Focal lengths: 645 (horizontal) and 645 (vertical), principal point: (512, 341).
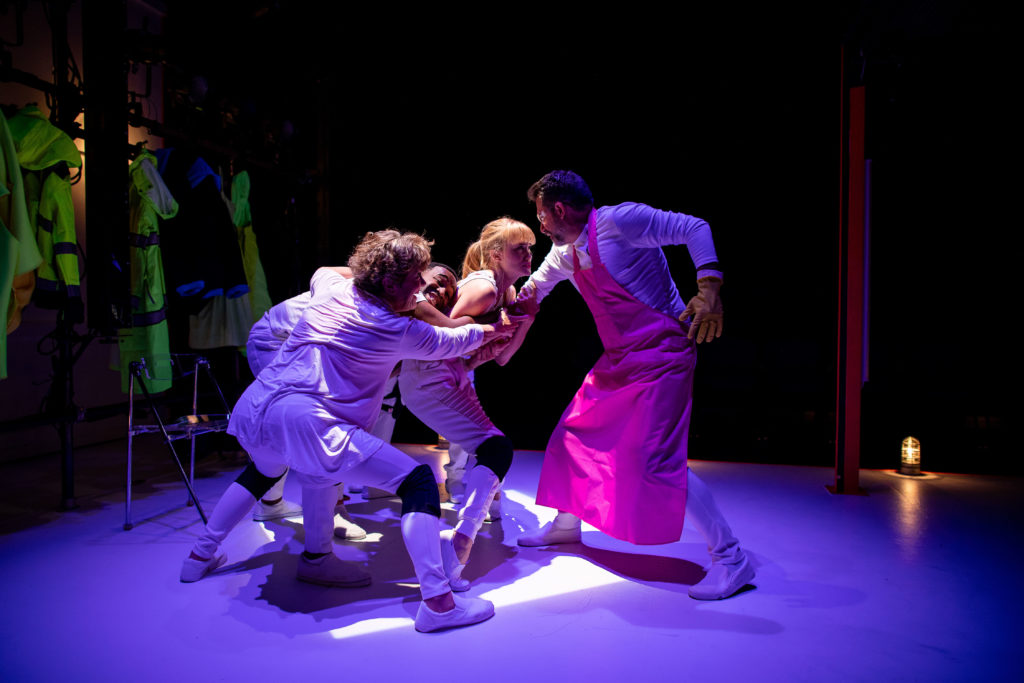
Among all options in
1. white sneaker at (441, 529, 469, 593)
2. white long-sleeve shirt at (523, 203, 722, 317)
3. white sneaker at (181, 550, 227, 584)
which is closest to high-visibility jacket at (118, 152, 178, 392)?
white sneaker at (181, 550, 227, 584)

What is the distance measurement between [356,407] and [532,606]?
3.02ft

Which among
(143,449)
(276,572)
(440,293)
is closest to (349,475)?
(276,572)

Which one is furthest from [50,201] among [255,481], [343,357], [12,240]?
[343,357]

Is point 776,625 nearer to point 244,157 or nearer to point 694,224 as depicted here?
point 694,224

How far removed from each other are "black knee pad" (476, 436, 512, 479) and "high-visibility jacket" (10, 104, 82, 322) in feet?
7.85

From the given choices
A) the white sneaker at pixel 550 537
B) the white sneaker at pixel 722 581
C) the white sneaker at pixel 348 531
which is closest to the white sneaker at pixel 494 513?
the white sneaker at pixel 550 537

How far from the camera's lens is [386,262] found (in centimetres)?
218

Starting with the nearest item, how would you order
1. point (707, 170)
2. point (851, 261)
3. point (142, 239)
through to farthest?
point (851, 261) → point (142, 239) → point (707, 170)

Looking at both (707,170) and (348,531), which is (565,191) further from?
(707,170)

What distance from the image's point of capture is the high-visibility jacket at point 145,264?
3826 millimetres

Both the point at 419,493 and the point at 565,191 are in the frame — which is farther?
the point at 565,191

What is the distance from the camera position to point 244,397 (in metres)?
2.24

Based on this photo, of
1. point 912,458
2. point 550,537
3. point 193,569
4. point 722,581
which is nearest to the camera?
point 722,581

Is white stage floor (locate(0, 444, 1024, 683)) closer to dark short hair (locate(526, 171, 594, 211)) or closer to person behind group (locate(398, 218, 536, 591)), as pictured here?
person behind group (locate(398, 218, 536, 591))
